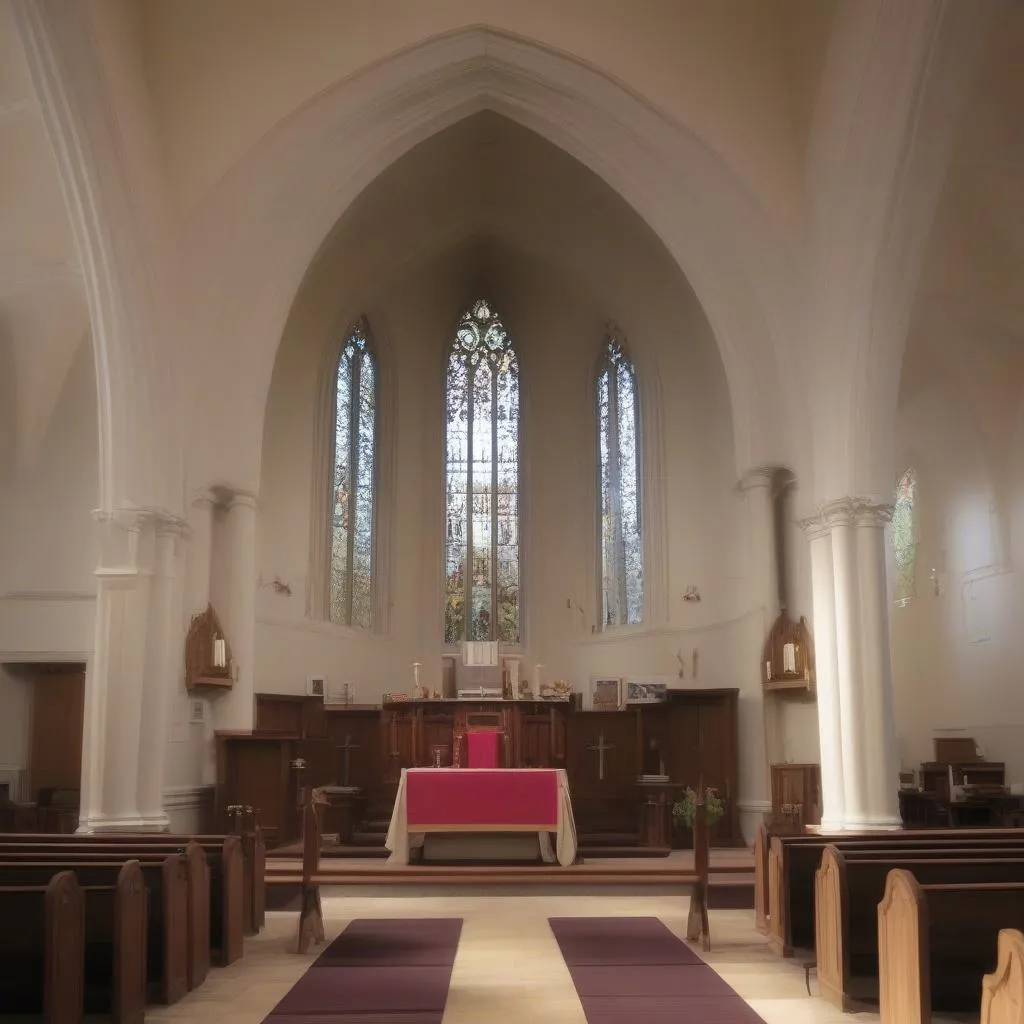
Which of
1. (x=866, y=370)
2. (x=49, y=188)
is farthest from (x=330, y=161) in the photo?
(x=866, y=370)

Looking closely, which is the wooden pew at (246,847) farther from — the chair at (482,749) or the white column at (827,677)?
the white column at (827,677)

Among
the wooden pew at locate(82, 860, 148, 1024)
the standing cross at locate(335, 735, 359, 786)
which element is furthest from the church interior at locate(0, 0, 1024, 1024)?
the standing cross at locate(335, 735, 359, 786)

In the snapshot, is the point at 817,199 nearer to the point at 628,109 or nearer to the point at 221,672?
the point at 628,109

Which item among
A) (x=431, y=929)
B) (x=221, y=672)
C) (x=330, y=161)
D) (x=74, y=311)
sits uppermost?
(x=330, y=161)

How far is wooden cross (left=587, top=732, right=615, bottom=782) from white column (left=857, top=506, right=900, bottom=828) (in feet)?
15.1

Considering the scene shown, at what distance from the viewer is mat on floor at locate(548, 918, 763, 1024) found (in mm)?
5867

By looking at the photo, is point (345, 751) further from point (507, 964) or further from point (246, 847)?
point (507, 964)

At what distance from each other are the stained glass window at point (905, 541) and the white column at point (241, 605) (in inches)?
420

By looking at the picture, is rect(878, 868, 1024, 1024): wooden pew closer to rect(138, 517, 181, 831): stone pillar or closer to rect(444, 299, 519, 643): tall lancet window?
rect(138, 517, 181, 831): stone pillar

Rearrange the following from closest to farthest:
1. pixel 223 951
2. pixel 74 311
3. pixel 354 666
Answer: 1. pixel 223 951
2. pixel 74 311
3. pixel 354 666

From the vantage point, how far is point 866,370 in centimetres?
Result: 1207

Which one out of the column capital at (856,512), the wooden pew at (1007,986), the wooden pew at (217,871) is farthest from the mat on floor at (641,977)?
the column capital at (856,512)

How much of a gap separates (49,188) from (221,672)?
569 cm

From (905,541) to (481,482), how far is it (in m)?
7.20
